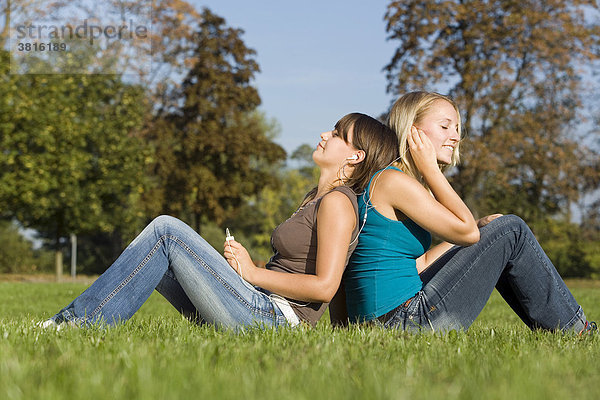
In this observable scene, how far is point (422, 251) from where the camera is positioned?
4.34m

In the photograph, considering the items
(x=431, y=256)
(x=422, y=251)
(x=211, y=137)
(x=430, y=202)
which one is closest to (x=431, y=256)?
(x=431, y=256)


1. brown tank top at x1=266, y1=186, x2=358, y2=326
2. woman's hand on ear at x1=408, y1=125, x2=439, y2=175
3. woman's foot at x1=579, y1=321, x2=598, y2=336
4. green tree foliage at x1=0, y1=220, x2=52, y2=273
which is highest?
woman's hand on ear at x1=408, y1=125, x2=439, y2=175

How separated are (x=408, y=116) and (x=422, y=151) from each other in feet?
0.99

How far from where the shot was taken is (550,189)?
1053 inches

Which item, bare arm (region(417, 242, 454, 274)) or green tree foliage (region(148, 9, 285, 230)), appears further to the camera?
green tree foliage (region(148, 9, 285, 230))

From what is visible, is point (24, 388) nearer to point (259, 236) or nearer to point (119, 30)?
point (119, 30)

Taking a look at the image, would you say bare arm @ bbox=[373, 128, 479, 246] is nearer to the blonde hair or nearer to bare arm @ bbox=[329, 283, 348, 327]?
the blonde hair

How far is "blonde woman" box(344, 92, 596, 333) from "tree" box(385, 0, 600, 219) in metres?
20.5

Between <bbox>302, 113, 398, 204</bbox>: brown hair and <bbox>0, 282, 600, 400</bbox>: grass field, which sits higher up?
<bbox>302, 113, 398, 204</bbox>: brown hair

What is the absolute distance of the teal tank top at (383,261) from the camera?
413 centimetres

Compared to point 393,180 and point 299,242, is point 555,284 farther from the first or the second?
point 299,242

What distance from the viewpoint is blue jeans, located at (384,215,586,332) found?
4141mm

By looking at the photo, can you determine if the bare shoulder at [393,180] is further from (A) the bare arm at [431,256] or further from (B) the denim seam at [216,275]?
(B) the denim seam at [216,275]

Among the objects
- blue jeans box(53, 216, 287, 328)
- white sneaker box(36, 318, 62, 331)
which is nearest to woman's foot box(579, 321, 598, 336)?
blue jeans box(53, 216, 287, 328)
